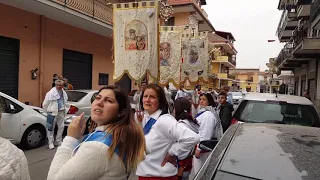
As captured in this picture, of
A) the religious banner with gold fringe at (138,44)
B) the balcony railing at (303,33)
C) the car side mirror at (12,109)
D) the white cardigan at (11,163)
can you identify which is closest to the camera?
Answer: the white cardigan at (11,163)

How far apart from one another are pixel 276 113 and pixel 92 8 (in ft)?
36.5

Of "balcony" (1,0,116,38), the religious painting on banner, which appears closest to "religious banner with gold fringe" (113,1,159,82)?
"balcony" (1,0,116,38)

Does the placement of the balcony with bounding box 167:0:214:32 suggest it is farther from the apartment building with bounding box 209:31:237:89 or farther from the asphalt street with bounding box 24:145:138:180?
the asphalt street with bounding box 24:145:138:180

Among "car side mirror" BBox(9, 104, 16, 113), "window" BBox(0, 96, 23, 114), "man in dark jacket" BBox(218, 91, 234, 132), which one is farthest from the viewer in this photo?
"car side mirror" BBox(9, 104, 16, 113)

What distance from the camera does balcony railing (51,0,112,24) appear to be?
12.7 meters

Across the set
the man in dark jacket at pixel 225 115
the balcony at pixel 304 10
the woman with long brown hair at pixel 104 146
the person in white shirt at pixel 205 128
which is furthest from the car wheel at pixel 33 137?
the balcony at pixel 304 10

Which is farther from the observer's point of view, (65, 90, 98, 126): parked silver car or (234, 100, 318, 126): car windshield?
(65, 90, 98, 126): parked silver car

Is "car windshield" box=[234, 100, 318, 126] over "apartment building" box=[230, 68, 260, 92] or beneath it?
beneath

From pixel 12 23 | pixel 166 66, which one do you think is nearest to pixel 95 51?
pixel 12 23

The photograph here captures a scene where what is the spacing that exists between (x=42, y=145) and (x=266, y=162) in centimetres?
739

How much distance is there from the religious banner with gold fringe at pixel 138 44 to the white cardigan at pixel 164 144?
4.86m

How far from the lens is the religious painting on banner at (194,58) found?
42.0 feet

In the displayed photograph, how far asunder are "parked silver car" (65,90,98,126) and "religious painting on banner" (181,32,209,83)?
170 inches

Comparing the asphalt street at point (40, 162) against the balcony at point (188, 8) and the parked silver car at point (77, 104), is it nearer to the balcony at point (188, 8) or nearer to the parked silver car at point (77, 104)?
the parked silver car at point (77, 104)
